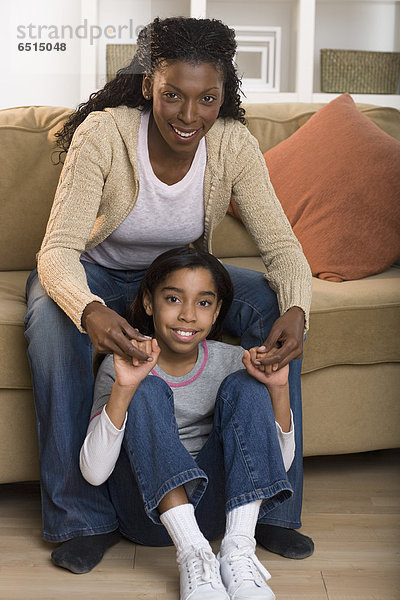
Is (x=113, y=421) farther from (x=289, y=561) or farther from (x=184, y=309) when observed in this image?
(x=289, y=561)

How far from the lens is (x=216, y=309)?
154cm

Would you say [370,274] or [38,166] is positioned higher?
[38,166]

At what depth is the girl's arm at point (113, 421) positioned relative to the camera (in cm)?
133

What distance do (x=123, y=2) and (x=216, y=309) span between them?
1.17 metres

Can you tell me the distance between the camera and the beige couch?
161 cm

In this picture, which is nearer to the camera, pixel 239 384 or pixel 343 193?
A: pixel 239 384

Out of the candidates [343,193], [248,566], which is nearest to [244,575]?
[248,566]

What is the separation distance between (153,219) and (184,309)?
0.77 ft

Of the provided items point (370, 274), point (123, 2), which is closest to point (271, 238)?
point (370, 274)

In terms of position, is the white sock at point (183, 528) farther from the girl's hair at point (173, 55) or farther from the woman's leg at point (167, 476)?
the girl's hair at point (173, 55)

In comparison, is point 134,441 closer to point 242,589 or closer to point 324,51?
point 242,589

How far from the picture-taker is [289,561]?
57.5 inches

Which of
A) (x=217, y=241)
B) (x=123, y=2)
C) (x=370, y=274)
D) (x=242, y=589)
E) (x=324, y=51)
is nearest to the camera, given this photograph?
(x=242, y=589)

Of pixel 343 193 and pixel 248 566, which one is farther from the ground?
pixel 343 193
